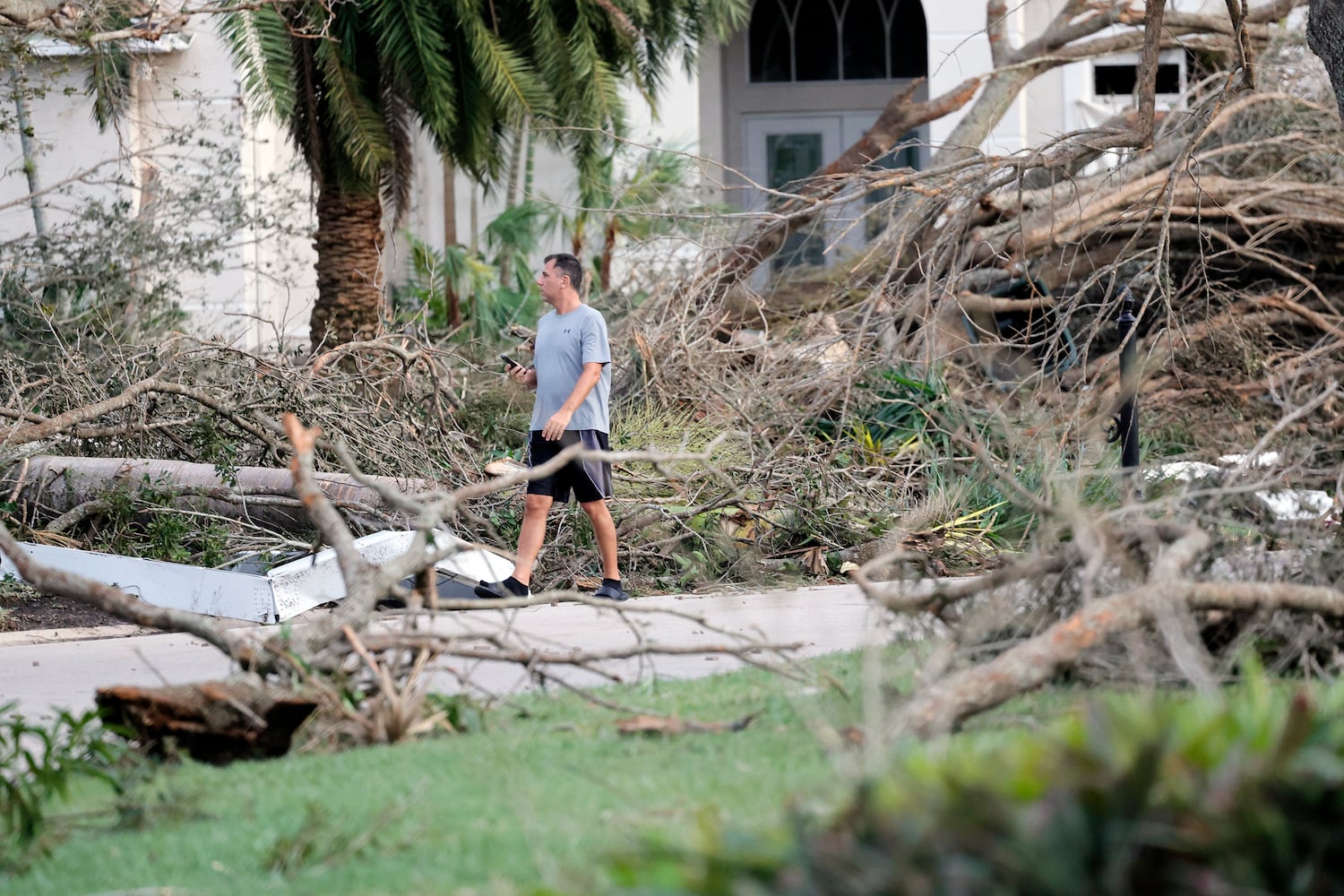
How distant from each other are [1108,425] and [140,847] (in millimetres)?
7403

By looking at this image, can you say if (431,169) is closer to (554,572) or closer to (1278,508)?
(554,572)

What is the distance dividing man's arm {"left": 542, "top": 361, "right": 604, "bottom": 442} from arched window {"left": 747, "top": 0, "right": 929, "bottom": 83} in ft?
49.0

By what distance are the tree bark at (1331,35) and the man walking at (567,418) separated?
3534mm

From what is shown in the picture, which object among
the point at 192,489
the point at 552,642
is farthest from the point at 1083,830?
the point at 192,489

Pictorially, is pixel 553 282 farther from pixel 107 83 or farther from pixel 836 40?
pixel 836 40

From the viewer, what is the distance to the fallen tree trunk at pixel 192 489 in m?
7.96

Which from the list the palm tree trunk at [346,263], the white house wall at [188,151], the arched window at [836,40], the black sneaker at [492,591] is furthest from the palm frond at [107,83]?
the arched window at [836,40]

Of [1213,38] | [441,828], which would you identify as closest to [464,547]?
[441,828]

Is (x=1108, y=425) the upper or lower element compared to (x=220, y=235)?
lower

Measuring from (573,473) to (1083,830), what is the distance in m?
5.63

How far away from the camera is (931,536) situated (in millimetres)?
8375

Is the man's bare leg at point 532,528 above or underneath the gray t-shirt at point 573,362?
underneath

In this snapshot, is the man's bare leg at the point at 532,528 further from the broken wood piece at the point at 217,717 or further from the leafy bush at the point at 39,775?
the broken wood piece at the point at 217,717

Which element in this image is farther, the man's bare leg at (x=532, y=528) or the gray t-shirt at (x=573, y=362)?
the gray t-shirt at (x=573, y=362)
